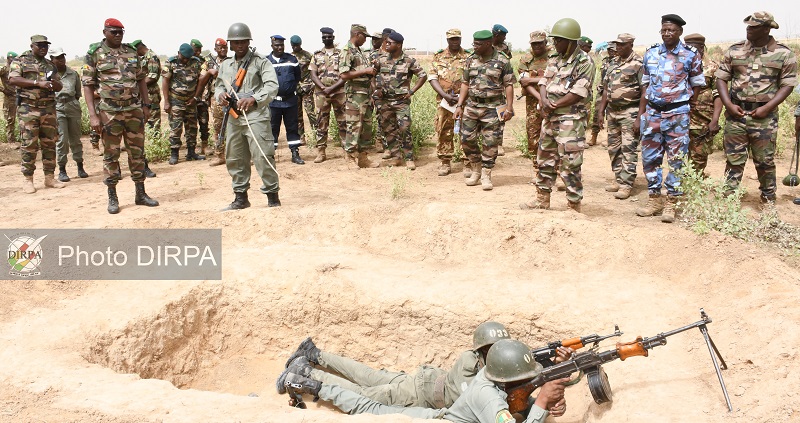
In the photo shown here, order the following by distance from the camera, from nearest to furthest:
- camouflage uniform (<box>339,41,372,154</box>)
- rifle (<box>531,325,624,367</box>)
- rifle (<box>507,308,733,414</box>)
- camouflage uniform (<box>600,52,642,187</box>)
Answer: rifle (<box>507,308,733,414</box>) < rifle (<box>531,325,624,367</box>) < camouflage uniform (<box>600,52,642,187</box>) < camouflage uniform (<box>339,41,372,154</box>)

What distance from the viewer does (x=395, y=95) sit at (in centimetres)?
920

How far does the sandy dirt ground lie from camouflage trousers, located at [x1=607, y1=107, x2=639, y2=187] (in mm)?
707

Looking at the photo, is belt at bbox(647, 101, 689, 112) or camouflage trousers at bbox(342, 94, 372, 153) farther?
camouflage trousers at bbox(342, 94, 372, 153)

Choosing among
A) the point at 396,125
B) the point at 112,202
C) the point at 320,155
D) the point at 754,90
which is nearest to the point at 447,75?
the point at 396,125

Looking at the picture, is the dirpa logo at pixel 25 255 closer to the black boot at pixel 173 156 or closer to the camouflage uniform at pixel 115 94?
the camouflage uniform at pixel 115 94

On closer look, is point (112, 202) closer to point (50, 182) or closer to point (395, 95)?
point (50, 182)

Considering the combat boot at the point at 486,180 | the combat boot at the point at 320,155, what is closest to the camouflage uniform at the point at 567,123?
the combat boot at the point at 486,180

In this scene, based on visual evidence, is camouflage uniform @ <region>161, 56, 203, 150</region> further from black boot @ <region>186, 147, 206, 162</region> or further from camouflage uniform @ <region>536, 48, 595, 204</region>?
camouflage uniform @ <region>536, 48, 595, 204</region>

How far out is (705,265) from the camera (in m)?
5.14

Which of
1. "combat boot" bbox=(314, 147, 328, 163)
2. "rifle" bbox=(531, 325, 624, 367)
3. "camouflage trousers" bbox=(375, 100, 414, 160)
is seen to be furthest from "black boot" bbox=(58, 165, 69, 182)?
"rifle" bbox=(531, 325, 624, 367)

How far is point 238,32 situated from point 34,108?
12.7ft

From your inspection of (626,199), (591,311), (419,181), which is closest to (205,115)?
(419,181)

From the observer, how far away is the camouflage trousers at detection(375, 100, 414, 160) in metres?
9.36

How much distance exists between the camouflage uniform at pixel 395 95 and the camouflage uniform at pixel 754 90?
417 centimetres
